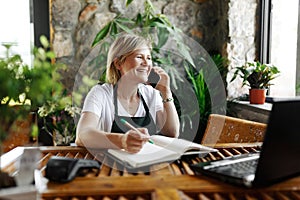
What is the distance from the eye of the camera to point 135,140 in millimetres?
1133

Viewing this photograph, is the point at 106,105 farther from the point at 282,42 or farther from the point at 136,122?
the point at 282,42

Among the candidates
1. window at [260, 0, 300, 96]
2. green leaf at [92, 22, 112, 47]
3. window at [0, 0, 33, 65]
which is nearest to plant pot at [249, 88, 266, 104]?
window at [260, 0, 300, 96]

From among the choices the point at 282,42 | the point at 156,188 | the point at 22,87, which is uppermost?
the point at 282,42

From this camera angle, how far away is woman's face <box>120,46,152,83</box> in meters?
1.68

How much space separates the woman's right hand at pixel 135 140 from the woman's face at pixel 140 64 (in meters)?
0.56

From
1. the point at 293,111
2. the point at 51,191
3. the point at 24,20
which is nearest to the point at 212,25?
the point at 24,20

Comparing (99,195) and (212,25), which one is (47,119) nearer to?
(212,25)

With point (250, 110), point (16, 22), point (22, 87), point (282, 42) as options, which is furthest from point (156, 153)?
point (16, 22)

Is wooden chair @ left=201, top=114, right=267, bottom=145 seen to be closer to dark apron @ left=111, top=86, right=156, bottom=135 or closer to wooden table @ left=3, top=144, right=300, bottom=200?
dark apron @ left=111, top=86, right=156, bottom=135

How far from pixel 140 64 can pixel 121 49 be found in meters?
0.13

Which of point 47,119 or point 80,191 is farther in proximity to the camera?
point 47,119

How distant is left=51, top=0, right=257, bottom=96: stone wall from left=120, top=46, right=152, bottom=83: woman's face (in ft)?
4.72

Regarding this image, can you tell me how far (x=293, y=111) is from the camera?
2.98ft

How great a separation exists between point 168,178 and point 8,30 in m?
Result: 2.59
